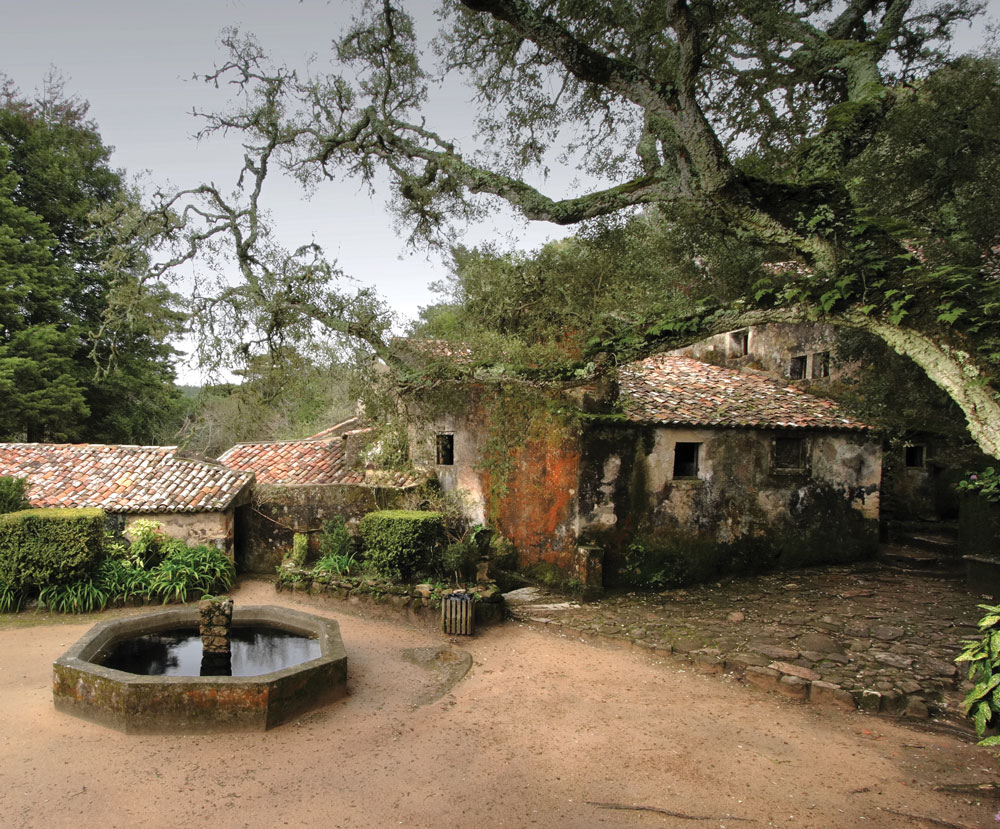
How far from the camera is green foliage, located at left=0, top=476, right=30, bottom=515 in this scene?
1166cm

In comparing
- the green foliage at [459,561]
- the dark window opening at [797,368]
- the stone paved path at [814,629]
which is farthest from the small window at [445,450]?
the dark window opening at [797,368]

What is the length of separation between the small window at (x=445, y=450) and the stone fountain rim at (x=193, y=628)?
19.3 feet

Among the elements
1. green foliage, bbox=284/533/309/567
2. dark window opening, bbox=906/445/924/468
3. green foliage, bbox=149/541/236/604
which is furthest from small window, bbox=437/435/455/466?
dark window opening, bbox=906/445/924/468

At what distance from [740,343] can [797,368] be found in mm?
2259

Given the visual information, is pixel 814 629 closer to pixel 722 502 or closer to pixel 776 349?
pixel 722 502

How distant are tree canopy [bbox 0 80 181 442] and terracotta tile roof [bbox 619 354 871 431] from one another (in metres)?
14.6

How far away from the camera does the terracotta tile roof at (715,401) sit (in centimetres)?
1229

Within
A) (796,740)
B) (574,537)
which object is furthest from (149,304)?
(796,740)

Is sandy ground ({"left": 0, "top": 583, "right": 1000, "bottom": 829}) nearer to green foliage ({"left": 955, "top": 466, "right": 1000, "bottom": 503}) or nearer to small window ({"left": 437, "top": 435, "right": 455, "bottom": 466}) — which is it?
green foliage ({"left": 955, "top": 466, "right": 1000, "bottom": 503})

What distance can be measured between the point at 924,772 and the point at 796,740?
1134 millimetres

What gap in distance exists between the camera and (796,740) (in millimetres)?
6387

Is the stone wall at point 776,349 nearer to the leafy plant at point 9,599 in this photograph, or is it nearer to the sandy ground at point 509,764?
the sandy ground at point 509,764

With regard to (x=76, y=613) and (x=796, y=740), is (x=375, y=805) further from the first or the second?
(x=76, y=613)

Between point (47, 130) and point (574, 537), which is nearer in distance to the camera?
point (574, 537)
